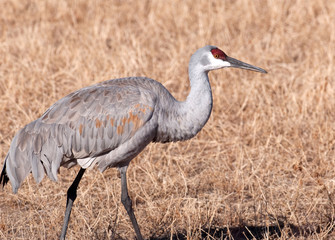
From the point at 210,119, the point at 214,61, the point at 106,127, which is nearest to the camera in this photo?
the point at 106,127

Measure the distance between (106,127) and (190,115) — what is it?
647 millimetres

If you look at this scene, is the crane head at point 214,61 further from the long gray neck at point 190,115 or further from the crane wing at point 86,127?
the crane wing at point 86,127

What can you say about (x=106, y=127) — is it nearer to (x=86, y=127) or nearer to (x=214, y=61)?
(x=86, y=127)

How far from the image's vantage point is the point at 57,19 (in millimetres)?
9945

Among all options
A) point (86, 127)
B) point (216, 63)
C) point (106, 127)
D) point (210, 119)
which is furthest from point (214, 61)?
point (210, 119)

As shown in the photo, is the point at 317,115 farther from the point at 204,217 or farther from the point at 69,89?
the point at 69,89

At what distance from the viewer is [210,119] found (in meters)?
7.06

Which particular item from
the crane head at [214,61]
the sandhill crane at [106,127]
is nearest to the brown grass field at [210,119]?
the sandhill crane at [106,127]

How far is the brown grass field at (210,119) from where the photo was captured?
5266 millimetres

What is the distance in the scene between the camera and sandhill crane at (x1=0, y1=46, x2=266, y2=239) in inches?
187

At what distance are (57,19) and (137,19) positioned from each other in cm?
124

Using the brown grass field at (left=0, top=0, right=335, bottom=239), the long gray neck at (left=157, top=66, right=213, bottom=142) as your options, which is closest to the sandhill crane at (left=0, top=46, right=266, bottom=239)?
the long gray neck at (left=157, top=66, right=213, bottom=142)

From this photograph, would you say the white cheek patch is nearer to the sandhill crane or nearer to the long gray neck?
the sandhill crane

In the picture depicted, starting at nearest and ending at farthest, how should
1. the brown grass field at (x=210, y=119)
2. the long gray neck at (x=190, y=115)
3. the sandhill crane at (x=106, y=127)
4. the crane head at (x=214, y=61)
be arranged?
the sandhill crane at (x=106, y=127), the long gray neck at (x=190, y=115), the crane head at (x=214, y=61), the brown grass field at (x=210, y=119)
